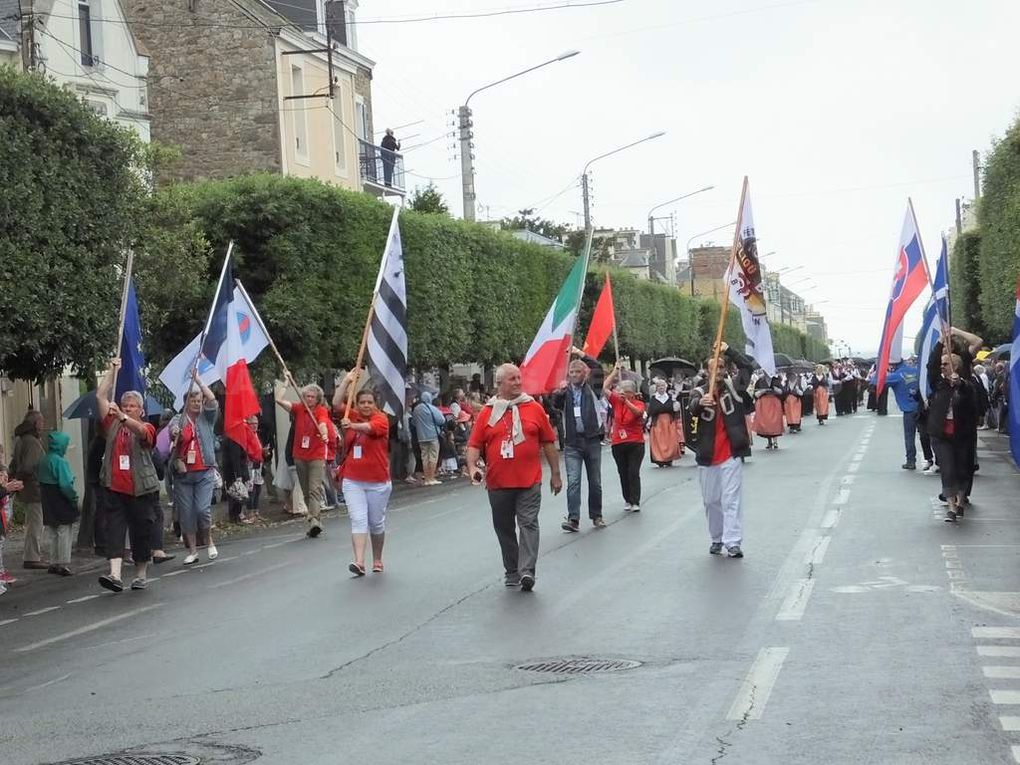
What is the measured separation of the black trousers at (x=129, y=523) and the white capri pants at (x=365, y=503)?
197 centimetres

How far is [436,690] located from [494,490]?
4.33 metres

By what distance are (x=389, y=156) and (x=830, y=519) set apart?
29803mm

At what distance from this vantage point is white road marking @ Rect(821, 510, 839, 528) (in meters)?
16.7

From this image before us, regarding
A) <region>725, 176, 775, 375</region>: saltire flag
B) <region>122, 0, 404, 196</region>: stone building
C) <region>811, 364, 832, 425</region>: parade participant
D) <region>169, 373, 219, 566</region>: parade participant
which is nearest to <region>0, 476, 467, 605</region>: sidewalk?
<region>169, 373, 219, 566</region>: parade participant

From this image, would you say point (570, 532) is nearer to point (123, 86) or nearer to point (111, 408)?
point (111, 408)

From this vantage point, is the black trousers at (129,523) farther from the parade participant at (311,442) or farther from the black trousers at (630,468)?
the black trousers at (630,468)

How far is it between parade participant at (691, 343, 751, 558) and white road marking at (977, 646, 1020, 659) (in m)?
5.00

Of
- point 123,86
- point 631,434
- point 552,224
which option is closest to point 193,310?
point 123,86

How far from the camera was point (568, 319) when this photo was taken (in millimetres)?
16062

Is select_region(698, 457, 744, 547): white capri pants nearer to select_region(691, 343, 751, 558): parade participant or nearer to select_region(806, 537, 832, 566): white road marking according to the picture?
select_region(691, 343, 751, 558): parade participant

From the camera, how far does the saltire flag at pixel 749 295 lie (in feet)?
50.9

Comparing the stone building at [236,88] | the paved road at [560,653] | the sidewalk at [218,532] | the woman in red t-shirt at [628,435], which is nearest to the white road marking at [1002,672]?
the paved road at [560,653]

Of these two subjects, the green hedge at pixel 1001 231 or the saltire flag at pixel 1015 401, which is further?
the green hedge at pixel 1001 231

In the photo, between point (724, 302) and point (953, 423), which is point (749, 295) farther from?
point (953, 423)
